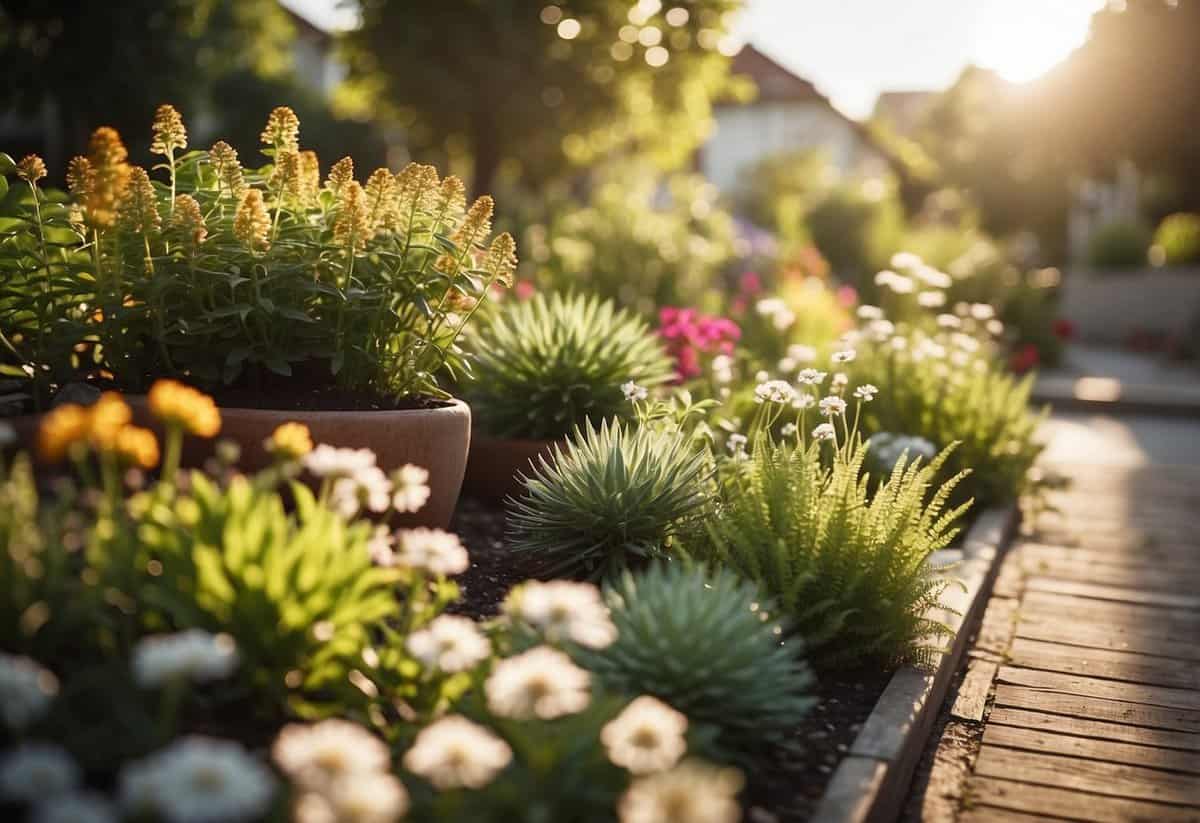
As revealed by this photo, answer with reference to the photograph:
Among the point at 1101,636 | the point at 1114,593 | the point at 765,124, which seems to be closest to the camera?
the point at 1101,636

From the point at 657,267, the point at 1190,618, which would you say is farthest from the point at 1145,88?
the point at 1190,618

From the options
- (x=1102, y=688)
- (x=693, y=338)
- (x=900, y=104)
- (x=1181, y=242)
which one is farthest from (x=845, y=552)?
(x=900, y=104)

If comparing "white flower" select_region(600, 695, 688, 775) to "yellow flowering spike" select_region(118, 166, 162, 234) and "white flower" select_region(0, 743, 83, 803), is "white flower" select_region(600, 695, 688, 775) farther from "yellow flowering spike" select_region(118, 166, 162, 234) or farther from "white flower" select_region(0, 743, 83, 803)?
"yellow flowering spike" select_region(118, 166, 162, 234)

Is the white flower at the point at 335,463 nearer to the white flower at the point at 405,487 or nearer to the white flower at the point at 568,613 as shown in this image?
the white flower at the point at 405,487

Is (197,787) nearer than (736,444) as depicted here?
Yes

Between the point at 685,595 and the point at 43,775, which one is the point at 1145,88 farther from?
the point at 43,775

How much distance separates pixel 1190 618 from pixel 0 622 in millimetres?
4501

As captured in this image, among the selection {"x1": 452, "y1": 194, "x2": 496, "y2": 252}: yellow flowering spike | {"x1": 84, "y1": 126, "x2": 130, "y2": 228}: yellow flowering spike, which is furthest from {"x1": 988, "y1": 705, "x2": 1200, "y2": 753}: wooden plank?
{"x1": 84, "y1": 126, "x2": 130, "y2": 228}: yellow flowering spike

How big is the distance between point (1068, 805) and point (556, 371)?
2.77m

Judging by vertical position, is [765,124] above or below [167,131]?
above

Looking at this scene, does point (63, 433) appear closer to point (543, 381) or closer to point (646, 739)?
point (646, 739)

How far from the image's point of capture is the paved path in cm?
321

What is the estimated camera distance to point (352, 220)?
3.62 metres

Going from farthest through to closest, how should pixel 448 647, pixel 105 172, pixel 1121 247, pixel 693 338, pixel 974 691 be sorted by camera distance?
1. pixel 1121 247
2. pixel 693 338
3. pixel 974 691
4. pixel 105 172
5. pixel 448 647
